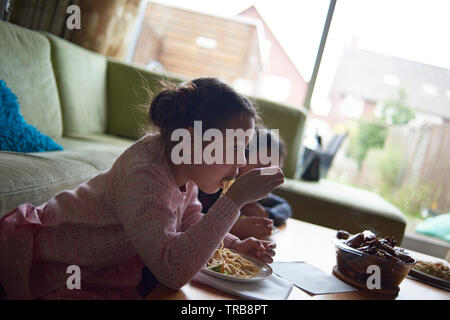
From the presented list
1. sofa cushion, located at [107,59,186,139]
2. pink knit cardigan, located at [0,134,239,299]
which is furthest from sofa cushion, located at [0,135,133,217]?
sofa cushion, located at [107,59,186,139]

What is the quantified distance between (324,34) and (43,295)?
3.64 m

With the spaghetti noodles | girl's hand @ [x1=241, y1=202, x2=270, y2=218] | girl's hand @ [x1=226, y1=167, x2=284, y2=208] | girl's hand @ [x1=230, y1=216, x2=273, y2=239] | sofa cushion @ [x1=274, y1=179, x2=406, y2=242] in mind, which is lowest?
sofa cushion @ [x1=274, y1=179, x2=406, y2=242]

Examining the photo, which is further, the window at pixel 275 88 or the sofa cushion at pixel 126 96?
the window at pixel 275 88

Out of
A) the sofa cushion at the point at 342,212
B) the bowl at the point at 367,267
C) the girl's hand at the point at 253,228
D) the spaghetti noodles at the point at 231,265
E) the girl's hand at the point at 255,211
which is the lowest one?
the sofa cushion at the point at 342,212

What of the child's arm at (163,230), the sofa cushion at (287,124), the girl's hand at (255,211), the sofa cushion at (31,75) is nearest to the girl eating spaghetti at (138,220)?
the child's arm at (163,230)

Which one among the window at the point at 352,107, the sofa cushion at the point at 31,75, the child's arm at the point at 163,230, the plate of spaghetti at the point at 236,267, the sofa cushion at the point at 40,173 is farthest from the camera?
the window at the point at 352,107

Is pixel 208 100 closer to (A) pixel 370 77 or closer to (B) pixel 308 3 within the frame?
(B) pixel 308 3

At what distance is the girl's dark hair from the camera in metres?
0.95

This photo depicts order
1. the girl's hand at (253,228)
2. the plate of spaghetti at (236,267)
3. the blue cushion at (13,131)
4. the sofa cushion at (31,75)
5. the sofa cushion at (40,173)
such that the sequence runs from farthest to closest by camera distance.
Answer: the sofa cushion at (31,75), the blue cushion at (13,131), the girl's hand at (253,228), the sofa cushion at (40,173), the plate of spaghetti at (236,267)

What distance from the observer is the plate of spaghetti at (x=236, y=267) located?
2.85 feet

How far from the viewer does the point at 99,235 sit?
0.87 metres

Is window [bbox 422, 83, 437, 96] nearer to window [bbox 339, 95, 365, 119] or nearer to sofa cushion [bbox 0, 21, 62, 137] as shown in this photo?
window [bbox 339, 95, 365, 119]

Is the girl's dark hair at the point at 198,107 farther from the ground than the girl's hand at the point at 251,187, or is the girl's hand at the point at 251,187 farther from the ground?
the girl's dark hair at the point at 198,107

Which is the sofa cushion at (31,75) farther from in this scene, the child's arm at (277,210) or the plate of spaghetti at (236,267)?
the plate of spaghetti at (236,267)
